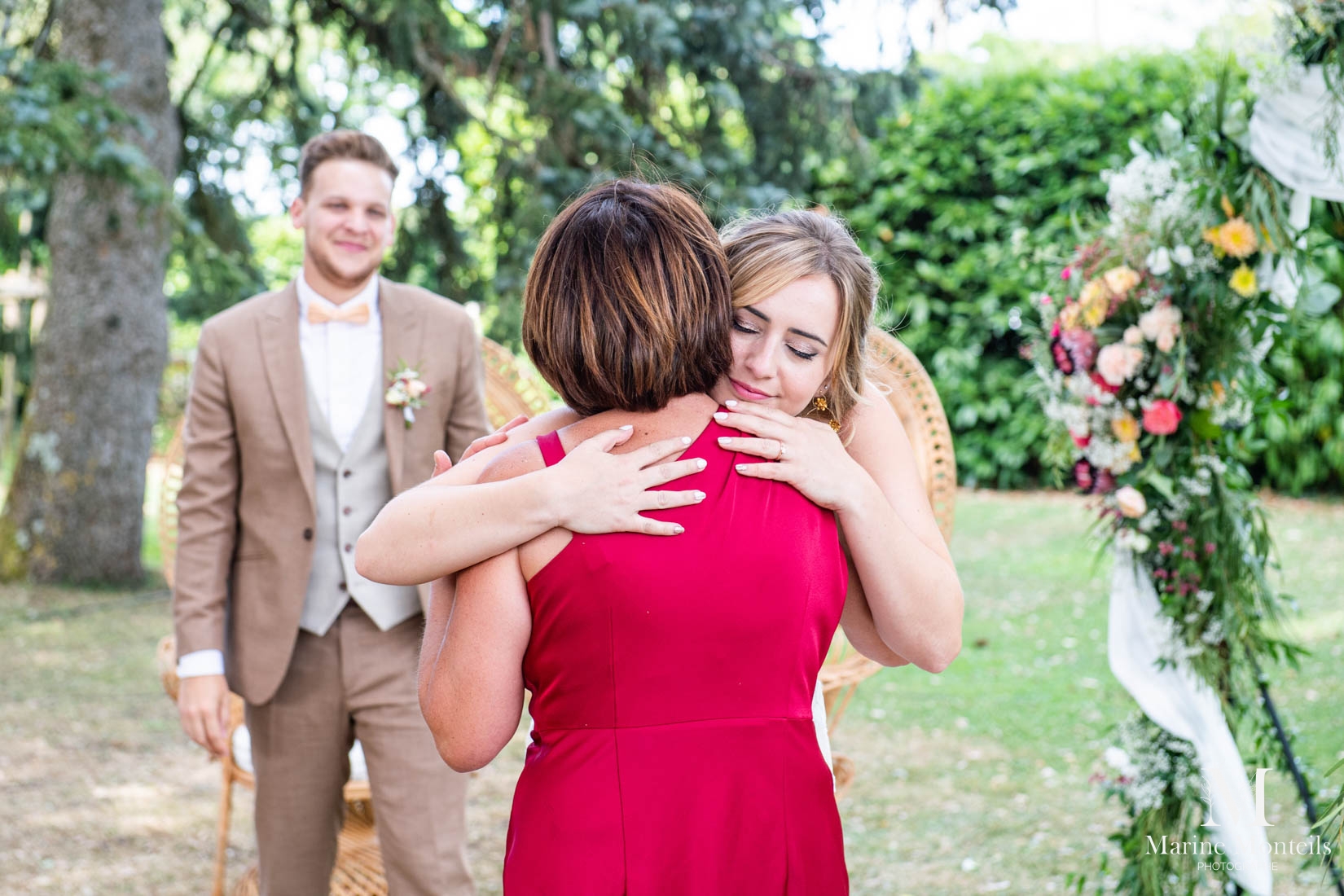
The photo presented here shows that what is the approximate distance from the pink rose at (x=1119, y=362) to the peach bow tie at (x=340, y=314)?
1932 mm

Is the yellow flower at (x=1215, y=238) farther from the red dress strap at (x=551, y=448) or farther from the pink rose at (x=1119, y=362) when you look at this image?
the red dress strap at (x=551, y=448)

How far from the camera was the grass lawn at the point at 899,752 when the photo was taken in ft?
13.2

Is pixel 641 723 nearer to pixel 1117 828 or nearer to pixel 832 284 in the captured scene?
pixel 832 284

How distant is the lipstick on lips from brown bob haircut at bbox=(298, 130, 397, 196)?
5.34 ft

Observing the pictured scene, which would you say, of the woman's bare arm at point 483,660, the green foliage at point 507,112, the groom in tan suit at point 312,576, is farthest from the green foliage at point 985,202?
the woman's bare arm at point 483,660

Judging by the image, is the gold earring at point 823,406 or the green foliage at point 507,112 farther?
the green foliage at point 507,112

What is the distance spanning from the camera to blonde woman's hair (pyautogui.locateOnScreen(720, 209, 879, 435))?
1.60 metres

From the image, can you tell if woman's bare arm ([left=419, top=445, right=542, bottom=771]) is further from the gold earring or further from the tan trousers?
the tan trousers

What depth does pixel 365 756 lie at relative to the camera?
2787 mm

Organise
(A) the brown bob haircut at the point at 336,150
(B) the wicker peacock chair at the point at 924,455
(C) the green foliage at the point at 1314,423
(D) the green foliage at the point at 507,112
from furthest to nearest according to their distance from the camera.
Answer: (C) the green foliage at the point at 1314,423 → (D) the green foliage at the point at 507,112 → (B) the wicker peacock chair at the point at 924,455 → (A) the brown bob haircut at the point at 336,150

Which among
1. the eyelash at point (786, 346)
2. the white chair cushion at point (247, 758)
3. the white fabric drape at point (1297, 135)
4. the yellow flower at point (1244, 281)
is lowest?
the white chair cushion at point (247, 758)

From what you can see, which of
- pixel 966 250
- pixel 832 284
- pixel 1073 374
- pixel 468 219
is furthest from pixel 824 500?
pixel 966 250

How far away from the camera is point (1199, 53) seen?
3.24m

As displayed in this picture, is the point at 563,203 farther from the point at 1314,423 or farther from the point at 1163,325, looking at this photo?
the point at 1314,423
